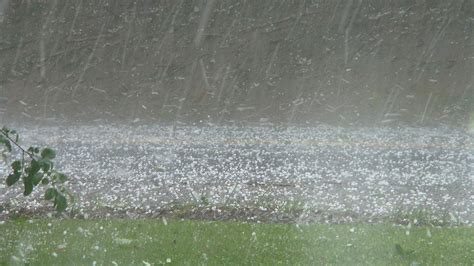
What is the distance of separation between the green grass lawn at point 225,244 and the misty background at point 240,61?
13.0ft

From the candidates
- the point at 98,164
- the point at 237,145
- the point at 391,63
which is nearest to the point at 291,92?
the point at 391,63

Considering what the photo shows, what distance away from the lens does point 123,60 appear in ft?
36.6

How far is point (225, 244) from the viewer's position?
4.91 meters

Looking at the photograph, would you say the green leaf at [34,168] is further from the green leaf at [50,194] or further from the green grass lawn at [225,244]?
the green grass lawn at [225,244]

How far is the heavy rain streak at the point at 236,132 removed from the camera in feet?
16.3

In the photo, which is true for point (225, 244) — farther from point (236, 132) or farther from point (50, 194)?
point (236, 132)

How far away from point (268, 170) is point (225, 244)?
215 centimetres

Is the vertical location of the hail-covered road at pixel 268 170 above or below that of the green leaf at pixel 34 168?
below

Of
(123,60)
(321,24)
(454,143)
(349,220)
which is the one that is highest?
(321,24)

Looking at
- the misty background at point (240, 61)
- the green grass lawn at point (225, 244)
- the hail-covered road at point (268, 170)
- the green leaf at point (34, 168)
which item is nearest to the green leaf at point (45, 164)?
the green leaf at point (34, 168)

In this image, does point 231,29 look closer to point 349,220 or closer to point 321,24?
point 321,24

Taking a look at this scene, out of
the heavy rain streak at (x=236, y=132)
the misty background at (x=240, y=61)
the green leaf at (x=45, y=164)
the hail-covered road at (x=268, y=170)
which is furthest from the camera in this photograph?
the misty background at (x=240, y=61)

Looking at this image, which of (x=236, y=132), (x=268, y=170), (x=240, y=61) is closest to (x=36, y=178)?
(x=268, y=170)

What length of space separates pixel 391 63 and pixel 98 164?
17.0 feet
